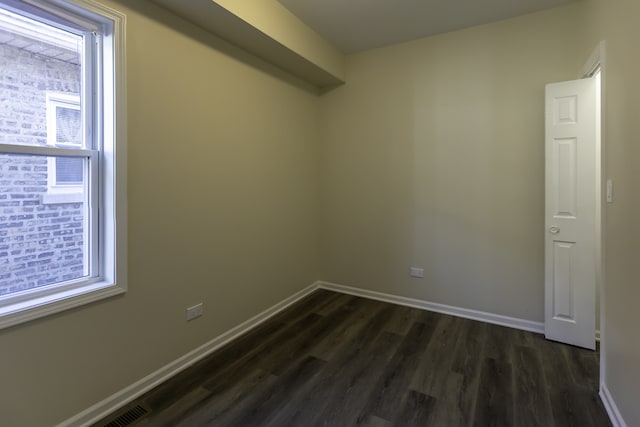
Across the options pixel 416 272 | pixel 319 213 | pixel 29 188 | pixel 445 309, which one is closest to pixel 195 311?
pixel 29 188

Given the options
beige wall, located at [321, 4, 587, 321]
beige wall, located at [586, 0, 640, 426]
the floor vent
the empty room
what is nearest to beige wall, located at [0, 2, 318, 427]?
the empty room

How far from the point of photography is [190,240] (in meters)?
2.38

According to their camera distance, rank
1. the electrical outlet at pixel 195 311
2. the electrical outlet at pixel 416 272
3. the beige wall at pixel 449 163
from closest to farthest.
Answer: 1. the electrical outlet at pixel 195 311
2. the beige wall at pixel 449 163
3. the electrical outlet at pixel 416 272

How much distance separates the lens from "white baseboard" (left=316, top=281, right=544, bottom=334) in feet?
9.64

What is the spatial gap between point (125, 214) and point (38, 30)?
41.2 inches

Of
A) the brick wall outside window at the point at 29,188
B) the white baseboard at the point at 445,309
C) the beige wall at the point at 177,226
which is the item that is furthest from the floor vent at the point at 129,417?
the white baseboard at the point at 445,309

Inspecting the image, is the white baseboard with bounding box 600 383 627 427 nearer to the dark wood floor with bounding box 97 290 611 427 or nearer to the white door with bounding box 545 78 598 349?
the dark wood floor with bounding box 97 290 611 427

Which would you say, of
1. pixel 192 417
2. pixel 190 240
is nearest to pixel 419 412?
pixel 192 417

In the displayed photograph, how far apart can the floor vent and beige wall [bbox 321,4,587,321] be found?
8.08 feet

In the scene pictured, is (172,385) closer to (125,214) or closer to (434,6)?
(125,214)

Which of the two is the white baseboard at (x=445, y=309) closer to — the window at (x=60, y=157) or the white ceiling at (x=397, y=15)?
the window at (x=60, y=157)

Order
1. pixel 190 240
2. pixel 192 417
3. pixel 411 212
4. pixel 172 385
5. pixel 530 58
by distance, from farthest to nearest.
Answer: pixel 411 212, pixel 530 58, pixel 190 240, pixel 172 385, pixel 192 417

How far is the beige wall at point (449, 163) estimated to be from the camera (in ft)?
9.40

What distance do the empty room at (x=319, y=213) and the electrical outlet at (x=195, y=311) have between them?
5 centimetres
